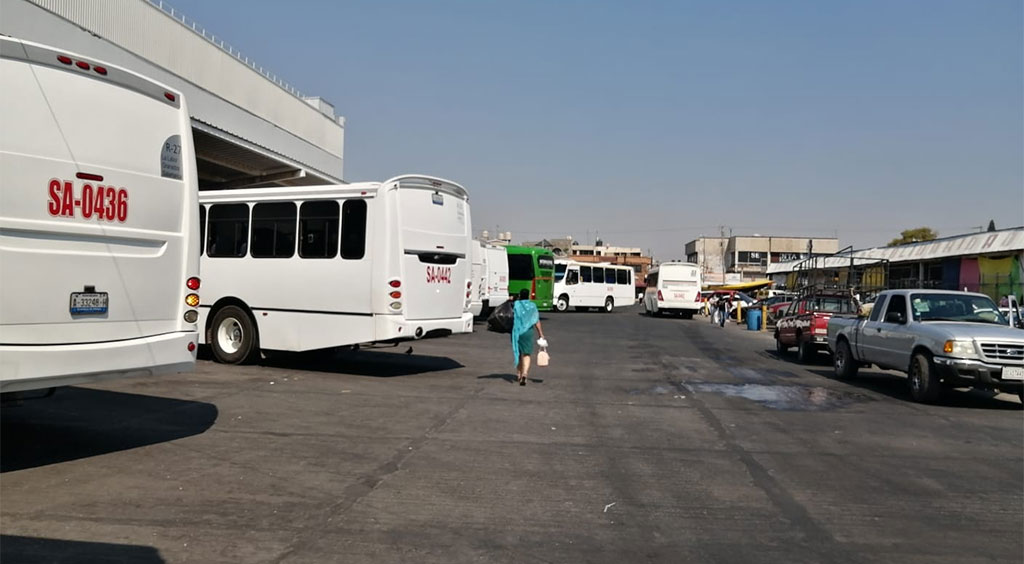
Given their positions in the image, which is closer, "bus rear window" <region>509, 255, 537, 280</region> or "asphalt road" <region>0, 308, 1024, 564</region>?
"asphalt road" <region>0, 308, 1024, 564</region>

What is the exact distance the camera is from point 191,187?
309 inches

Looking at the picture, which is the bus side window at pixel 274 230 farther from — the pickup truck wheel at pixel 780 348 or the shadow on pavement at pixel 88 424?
the pickup truck wheel at pixel 780 348

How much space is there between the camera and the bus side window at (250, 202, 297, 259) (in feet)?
45.1

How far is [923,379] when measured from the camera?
1240 cm

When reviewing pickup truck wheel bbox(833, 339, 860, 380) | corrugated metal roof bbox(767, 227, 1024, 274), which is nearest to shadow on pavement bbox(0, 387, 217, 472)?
pickup truck wheel bbox(833, 339, 860, 380)

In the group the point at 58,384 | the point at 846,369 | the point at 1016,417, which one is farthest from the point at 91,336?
the point at 846,369

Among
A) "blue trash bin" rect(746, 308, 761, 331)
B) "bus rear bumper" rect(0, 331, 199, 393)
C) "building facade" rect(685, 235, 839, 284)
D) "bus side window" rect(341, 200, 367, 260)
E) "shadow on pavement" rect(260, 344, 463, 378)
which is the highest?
"building facade" rect(685, 235, 839, 284)

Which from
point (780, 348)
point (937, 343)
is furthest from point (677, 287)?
point (937, 343)

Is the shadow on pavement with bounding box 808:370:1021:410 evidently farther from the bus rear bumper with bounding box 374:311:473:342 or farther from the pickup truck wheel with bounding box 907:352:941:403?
the bus rear bumper with bounding box 374:311:473:342

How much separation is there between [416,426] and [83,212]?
428cm

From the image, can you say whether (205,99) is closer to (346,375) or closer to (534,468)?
(346,375)

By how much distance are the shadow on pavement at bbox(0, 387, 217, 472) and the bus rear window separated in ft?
90.7

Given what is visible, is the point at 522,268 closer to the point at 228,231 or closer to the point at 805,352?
the point at 805,352

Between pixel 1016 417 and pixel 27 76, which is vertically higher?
pixel 27 76
